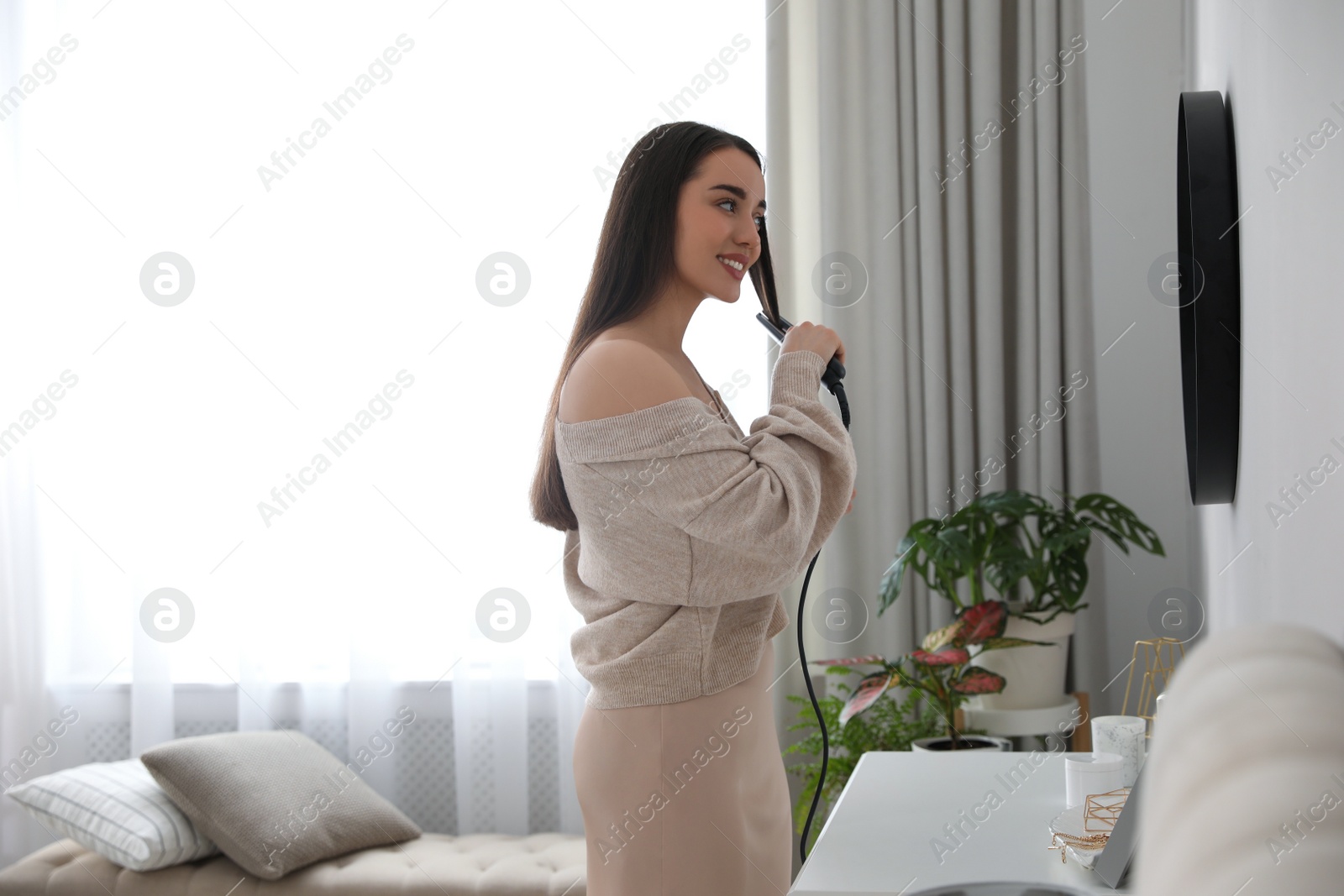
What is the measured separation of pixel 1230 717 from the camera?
10.0 inches

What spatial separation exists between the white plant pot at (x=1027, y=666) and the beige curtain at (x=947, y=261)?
0.36 meters

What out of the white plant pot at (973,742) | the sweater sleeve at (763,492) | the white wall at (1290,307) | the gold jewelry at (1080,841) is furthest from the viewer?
the white plant pot at (973,742)

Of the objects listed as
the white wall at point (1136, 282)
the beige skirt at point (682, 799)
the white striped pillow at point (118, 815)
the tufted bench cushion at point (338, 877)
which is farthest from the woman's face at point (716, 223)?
the white striped pillow at point (118, 815)

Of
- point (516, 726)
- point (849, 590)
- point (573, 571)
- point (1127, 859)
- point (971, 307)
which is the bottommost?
point (516, 726)

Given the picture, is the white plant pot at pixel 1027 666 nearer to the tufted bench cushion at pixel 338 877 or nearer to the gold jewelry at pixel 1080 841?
the tufted bench cushion at pixel 338 877

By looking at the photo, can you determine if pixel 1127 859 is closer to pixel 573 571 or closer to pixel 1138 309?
pixel 573 571

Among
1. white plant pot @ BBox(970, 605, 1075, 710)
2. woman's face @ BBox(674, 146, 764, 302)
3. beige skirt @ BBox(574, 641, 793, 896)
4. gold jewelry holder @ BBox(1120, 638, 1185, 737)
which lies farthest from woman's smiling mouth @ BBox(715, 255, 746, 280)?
Result: white plant pot @ BBox(970, 605, 1075, 710)

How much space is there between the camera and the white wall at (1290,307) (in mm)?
656

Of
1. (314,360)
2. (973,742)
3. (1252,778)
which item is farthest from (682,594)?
(314,360)

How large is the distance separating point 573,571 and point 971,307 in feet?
5.20

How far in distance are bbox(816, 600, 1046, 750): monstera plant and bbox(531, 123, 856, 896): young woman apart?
2.58 ft

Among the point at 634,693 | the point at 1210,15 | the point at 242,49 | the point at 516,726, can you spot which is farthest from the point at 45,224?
the point at 1210,15

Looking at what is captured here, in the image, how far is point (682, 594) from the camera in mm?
1119

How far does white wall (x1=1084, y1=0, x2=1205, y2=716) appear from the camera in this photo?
8.11 feet
